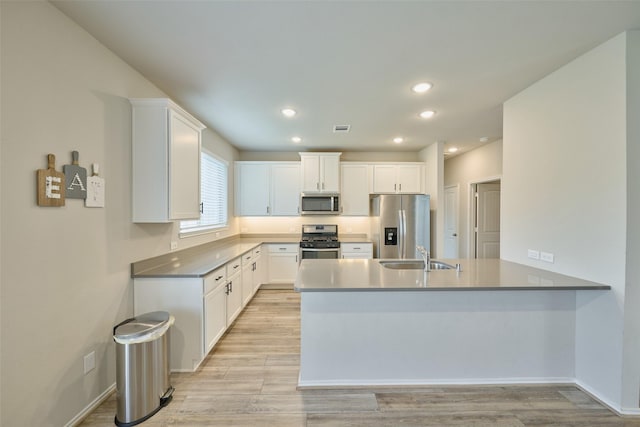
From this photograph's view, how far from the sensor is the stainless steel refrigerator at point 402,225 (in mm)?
4738

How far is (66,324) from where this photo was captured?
5.67ft

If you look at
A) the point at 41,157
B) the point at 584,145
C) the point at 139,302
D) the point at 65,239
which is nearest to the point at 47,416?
the point at 139,302

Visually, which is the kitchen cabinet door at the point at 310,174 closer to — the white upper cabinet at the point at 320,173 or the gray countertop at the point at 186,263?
the white upper cabinet at the point at 320,173

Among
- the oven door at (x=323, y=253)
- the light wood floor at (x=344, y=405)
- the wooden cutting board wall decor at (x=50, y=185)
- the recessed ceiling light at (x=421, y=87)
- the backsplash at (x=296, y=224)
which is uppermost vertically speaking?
the recessed ceiling light at (x=421, y=87)

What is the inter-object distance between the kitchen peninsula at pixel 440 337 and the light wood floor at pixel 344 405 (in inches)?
4.3

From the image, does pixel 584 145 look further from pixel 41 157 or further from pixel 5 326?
pixel 5 326

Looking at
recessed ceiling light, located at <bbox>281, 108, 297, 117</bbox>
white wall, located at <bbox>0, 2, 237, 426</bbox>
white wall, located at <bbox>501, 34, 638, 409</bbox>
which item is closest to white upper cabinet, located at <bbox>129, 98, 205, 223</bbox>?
white wall, located at <bbox>0, 2, 237, 426</bbox>

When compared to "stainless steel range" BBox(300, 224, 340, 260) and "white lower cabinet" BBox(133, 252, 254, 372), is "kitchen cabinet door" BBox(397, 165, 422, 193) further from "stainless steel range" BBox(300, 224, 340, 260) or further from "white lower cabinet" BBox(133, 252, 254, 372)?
"white lower cabinet" BBox(133, 252, 254, 372)

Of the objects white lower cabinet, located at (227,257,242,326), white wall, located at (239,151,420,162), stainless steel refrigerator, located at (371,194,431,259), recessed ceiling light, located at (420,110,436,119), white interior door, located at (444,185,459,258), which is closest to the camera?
white lower cabinet, located at (227,257,242,326)

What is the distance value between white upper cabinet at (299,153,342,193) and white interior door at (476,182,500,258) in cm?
274

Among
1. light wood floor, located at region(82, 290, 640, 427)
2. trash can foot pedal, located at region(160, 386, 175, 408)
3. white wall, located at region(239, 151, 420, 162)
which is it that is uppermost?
white wall, located at region(239, 151, 420, 162)

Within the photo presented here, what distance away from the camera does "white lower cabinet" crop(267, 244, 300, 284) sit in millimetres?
4930

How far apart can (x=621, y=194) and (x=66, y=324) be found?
378 cm

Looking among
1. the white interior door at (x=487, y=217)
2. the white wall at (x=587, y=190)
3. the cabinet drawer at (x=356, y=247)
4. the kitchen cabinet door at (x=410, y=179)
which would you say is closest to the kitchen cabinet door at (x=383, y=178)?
the kitchen cabinet door at (x=410, y=179)
